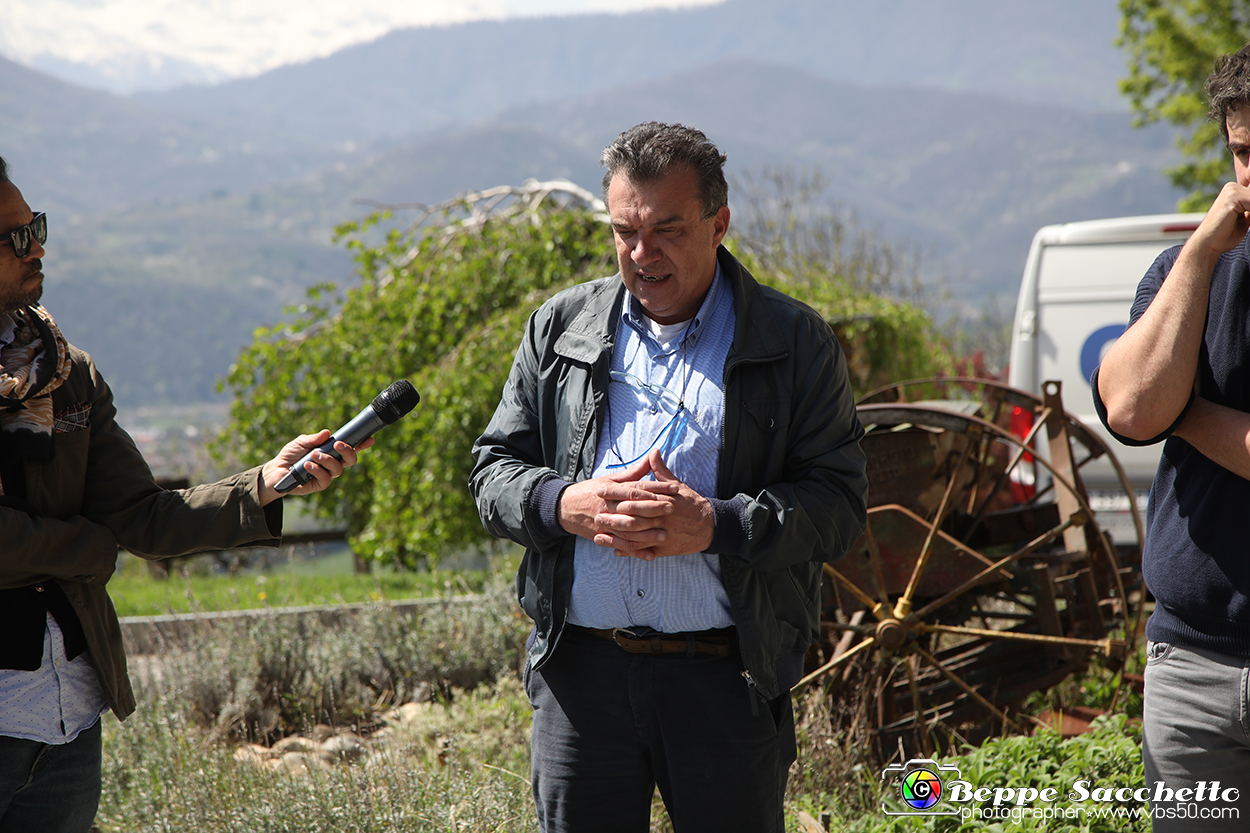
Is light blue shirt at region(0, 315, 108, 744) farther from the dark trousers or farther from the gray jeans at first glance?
the gray jeans

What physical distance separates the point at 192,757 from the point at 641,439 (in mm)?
2199

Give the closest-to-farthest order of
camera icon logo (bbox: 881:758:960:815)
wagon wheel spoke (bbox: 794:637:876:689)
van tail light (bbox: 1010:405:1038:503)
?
1. camera icon logo (bbox: 881:758:960:815)
2. wagon wheel spoke (bbox: 794:637:876:689)
3. van tail light (bbox: 1010:405:1038:503)

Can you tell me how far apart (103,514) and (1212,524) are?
224cm

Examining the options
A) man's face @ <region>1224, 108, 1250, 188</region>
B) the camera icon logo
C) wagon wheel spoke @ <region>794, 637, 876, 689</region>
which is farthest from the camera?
wagon wheel spoke @ <region>794, 637, 876, 689</region>

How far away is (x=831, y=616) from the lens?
3.51 m

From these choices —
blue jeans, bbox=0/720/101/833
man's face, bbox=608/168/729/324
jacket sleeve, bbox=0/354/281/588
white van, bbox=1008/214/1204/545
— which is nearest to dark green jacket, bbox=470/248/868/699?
man's face, bbox=608/168/729/324

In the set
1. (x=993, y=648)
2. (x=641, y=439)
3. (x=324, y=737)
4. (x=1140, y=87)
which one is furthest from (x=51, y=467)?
(x=1140, y=87)

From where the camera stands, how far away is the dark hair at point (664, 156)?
1993mm

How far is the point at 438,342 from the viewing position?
22.2 feet

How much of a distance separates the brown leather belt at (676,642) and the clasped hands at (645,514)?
0.22m

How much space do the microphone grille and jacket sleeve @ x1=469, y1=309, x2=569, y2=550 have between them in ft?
0.67

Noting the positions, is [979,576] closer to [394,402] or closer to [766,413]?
[766,413]

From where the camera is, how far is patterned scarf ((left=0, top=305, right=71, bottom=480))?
1.87 m

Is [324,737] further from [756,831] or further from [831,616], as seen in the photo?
[756,831]
